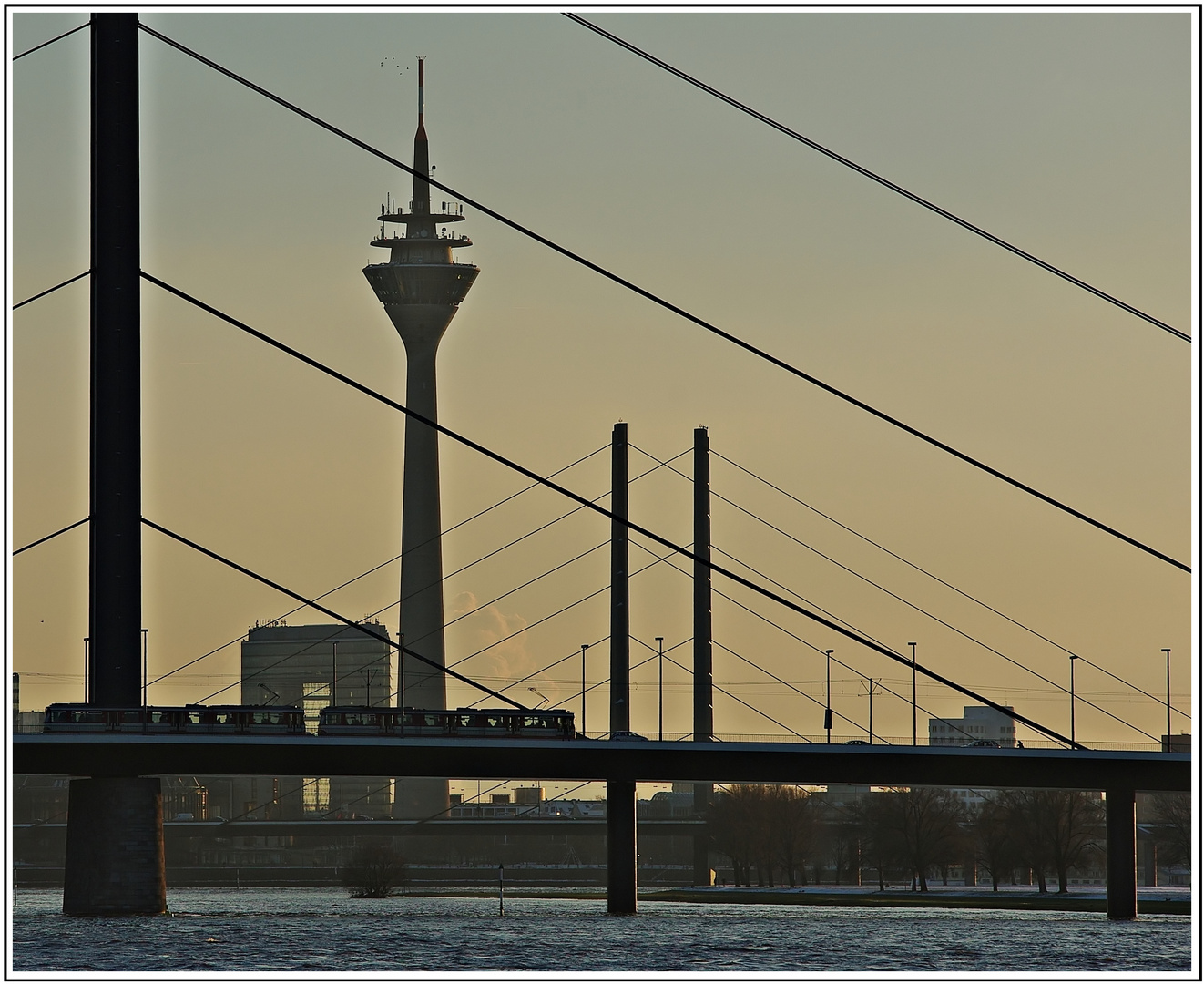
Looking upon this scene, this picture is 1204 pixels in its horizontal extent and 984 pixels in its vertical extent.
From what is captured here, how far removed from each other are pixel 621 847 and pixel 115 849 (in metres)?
28.1

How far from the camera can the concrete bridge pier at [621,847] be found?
252ft

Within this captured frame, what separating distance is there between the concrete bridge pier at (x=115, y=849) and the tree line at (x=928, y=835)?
65.9 m

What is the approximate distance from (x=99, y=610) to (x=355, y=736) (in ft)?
28.9

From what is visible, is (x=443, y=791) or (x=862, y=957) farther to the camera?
(x=443, y=791)

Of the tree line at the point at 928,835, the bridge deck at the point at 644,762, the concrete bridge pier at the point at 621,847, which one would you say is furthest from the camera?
the tree line at the point at 928,835

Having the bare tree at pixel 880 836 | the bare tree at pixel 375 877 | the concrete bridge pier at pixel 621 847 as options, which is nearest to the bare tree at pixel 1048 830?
the bare tree at pixel 880 836

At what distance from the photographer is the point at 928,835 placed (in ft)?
417

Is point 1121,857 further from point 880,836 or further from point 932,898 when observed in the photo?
point 880,836

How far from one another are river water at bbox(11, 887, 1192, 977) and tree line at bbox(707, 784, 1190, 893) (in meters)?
47.8

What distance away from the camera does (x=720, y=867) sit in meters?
159

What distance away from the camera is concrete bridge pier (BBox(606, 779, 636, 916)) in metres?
76.9

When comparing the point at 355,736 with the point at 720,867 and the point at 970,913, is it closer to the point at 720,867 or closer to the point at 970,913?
the point at 970,913

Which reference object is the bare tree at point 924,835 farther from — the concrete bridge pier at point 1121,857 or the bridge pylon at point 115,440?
the bridge pylon at point 115,440
